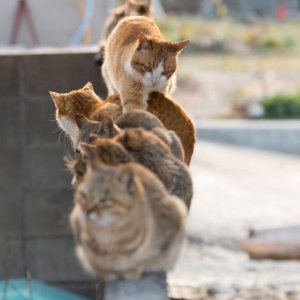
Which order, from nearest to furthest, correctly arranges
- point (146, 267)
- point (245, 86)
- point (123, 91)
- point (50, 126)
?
point (146, 267) < point (123, 91) < point (50, 126) < point (245, 86)

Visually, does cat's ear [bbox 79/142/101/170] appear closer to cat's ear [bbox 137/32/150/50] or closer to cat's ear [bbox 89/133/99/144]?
cat's ear [bbox 89/133/99/144]

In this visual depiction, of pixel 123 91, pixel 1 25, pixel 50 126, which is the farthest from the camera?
pixel 1 25

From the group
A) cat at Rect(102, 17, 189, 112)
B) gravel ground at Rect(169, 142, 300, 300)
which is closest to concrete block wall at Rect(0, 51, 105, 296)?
gravel ground at Rect(169, 142, 300, 300)

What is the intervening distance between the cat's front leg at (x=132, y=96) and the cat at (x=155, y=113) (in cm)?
3

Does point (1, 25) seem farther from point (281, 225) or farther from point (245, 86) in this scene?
point (245, 86)

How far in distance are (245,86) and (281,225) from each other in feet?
33.2

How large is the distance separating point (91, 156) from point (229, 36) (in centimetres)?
2386

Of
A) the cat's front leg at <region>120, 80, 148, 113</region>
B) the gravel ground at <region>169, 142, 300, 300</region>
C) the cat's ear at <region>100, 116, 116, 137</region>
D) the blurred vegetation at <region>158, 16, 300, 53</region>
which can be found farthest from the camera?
the blurred vegetation at <region>158, 16, 300, 53</region>

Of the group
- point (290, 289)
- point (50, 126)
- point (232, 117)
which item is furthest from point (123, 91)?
point (232, 117)

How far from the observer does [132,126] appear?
3611mm

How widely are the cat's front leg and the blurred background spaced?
166 cm

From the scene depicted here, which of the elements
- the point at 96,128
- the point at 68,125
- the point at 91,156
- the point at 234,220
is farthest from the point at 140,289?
the point at 234,220

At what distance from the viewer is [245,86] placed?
69.6 ft

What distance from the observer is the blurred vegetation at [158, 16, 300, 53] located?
→ 25797mm
